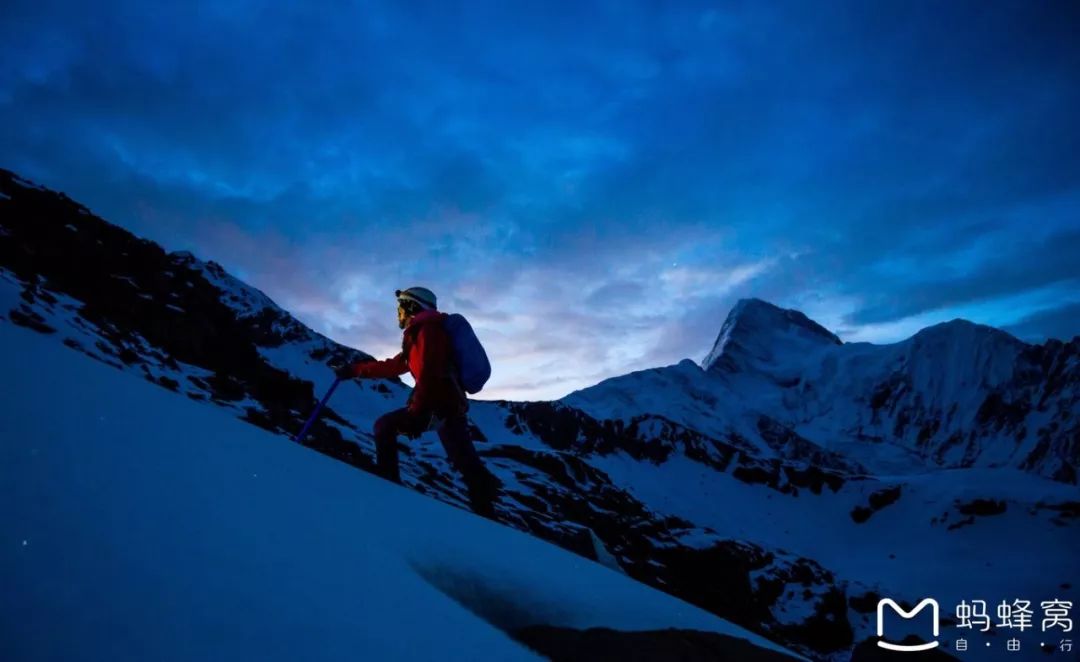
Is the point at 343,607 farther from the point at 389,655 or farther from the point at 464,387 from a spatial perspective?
the point at 464,387

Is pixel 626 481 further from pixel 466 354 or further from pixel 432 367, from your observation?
pixel 432 367

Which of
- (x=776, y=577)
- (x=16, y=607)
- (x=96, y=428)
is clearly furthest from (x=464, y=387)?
(x=776, y=577)

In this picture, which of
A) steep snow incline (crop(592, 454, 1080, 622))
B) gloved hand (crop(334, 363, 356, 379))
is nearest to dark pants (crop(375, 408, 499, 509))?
gloved hand (crop(334, 363, 356, 379))

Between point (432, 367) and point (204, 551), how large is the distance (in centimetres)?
358

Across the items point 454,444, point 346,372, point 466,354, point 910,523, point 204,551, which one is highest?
point 910,523

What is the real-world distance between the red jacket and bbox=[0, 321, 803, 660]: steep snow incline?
2.00 m

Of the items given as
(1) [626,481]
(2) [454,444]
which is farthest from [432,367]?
(1) [626,481]

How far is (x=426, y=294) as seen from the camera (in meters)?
5.94

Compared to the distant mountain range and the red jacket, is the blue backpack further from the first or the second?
the distant mountain range

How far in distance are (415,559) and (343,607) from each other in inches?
31.3

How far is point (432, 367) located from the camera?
17.9 feet

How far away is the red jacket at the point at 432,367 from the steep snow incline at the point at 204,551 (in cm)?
200

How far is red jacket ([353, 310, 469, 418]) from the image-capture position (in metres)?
5.44

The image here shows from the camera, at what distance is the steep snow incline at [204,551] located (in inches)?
60.1
